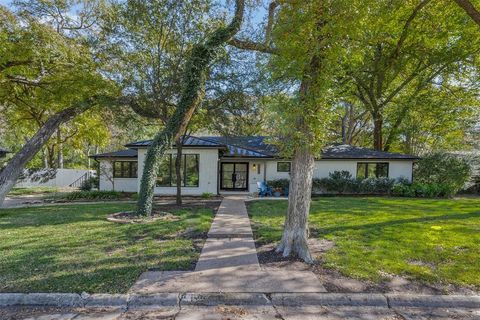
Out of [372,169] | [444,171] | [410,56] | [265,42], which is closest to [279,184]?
[372,169]

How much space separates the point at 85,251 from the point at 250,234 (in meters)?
3.73

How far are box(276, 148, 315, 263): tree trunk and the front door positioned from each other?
46.6 ft

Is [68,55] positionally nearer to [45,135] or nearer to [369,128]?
[45,135]

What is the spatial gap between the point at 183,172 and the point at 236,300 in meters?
14.0

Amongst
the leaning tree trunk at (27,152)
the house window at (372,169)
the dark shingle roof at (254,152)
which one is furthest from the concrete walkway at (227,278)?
the house window at (372,169)

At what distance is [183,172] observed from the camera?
17578 millimetres

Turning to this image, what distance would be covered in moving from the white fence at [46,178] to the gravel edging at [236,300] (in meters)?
25.1

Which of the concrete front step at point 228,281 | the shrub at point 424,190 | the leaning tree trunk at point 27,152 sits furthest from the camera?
the shrub at point 424,190

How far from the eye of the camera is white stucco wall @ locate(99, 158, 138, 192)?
1938 centimetres

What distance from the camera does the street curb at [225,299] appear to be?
4.00 m

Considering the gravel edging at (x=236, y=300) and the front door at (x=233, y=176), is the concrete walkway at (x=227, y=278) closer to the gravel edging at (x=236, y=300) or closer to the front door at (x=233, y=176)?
the gravel edging at (x=236, y=300)

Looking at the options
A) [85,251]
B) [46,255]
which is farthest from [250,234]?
[46,255]

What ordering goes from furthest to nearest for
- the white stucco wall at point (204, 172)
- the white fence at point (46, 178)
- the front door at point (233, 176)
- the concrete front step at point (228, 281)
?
the white fence at point (46, 178) < the front door at point (233, 176) < the white stucco wall at point (204, 172) < the concrete front step at point (228, 281)

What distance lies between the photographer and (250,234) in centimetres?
765
